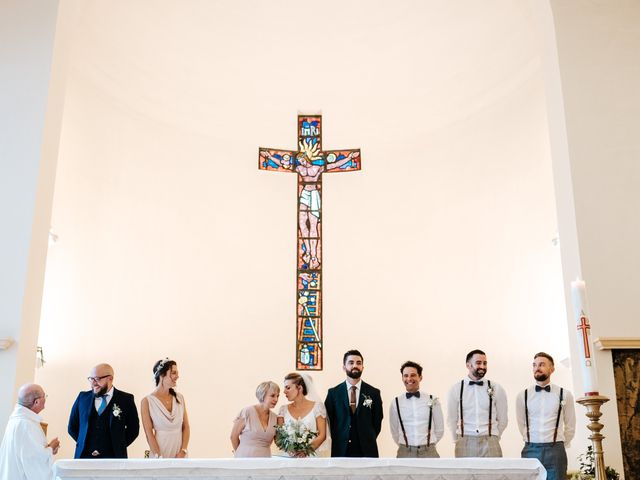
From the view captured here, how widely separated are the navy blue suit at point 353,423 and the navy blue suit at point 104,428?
59.9 inches

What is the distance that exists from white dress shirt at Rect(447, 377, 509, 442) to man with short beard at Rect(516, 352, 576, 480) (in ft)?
0.55

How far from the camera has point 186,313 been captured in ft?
32.6

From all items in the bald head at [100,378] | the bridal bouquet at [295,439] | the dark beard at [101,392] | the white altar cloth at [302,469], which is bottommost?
the white altar cloth at [302,469]

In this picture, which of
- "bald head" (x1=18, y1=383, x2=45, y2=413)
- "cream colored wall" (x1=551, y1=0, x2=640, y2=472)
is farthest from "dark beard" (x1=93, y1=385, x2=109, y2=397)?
"cream colored wall" (x1=551, y1=0, x2=640, y2=472)

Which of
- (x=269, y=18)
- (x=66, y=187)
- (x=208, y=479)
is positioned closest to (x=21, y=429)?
(x=208, y=479)

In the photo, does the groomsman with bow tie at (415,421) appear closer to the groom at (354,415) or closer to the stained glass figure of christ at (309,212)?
the groom at (354,415)

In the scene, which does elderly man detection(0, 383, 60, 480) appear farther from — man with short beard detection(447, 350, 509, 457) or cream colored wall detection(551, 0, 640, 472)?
cream colored wall detection(551, 0, 640, 472)

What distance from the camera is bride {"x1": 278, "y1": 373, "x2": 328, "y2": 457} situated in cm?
576

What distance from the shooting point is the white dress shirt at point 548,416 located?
5.88 m

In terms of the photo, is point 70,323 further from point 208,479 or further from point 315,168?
point 208,479

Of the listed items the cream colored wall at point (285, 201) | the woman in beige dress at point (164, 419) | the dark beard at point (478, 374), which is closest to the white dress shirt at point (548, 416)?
the dark beard at point (478, 374)

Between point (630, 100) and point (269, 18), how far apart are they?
476cm

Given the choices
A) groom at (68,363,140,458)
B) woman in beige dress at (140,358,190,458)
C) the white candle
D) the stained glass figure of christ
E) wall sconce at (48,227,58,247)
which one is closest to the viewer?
the white candle

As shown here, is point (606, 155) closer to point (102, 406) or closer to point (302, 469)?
point (302, 469)
